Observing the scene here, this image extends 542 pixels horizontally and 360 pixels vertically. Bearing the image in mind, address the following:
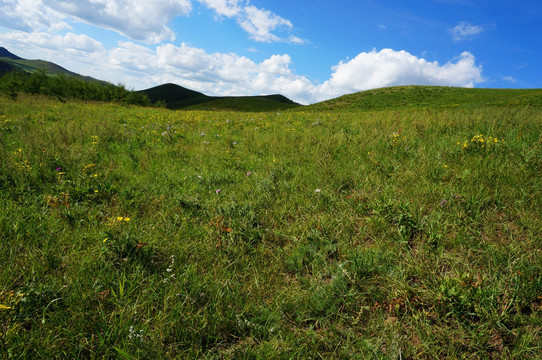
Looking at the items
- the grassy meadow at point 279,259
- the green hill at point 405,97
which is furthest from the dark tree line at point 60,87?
the grassy meadow at point 279,259

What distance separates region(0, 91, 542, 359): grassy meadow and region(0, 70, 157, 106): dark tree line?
4160cm

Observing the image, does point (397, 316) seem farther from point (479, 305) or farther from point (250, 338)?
point (250, 338)

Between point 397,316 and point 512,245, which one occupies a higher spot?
point 512,245

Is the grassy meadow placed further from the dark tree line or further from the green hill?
the dark tree line

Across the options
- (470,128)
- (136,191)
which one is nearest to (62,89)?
(136,191)

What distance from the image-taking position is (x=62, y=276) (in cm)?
233

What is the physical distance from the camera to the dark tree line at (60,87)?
145 feet

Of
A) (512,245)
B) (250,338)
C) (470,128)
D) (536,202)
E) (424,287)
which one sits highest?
(470,128)

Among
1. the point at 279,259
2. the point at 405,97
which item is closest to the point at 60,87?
the point at 279,259

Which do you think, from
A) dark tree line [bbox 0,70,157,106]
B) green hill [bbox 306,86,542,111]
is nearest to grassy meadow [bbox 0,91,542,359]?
green hill [bbox 306,86,542,111]

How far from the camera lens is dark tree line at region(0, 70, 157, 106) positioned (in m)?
44.3

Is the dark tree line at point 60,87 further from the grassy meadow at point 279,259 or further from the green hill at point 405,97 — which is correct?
the grassy meadow at point 279,259

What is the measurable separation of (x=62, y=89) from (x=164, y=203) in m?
60.2

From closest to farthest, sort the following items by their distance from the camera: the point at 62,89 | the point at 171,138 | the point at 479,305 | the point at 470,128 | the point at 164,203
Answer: the point at 479,305 → the point at 164,203 → the point at 470,128 → the point at 171,138 → the point at 62,89
